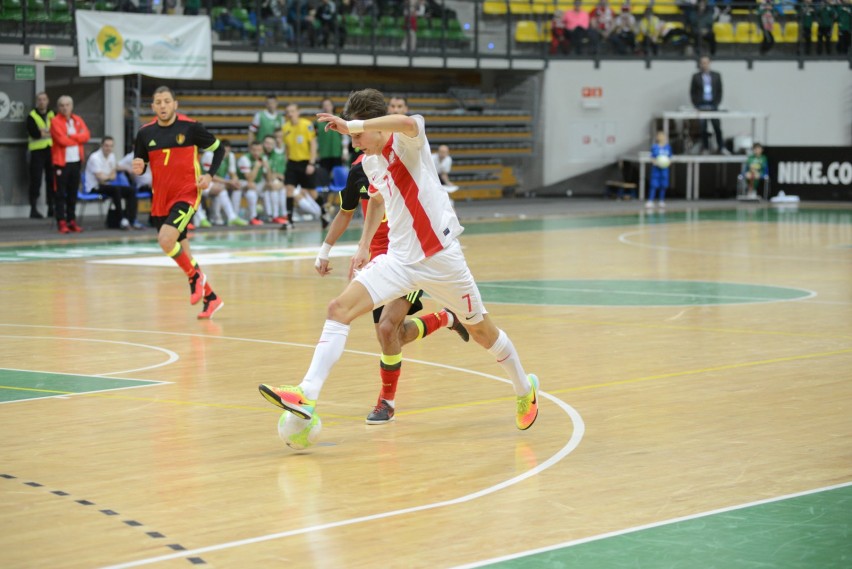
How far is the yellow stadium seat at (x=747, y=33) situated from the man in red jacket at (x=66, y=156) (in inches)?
780

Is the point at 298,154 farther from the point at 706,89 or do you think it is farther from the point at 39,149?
the point at 706,89

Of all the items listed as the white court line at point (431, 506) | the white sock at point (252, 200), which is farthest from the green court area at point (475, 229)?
the white court line at point (431, 506)

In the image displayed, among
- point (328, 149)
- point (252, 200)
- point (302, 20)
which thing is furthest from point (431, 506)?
point (302, 20)

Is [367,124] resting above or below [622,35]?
below

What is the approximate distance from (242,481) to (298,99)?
82.1ft

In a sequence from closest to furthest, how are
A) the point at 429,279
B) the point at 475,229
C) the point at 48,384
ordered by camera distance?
1. the point at 429,279
2. the point at 48,384
3. the point at 475,229

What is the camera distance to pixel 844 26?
35.5m

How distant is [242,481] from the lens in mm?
6465

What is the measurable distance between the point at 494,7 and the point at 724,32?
6.64 meters

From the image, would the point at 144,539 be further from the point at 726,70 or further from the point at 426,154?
the point at 726,70

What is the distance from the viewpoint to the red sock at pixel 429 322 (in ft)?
27.3

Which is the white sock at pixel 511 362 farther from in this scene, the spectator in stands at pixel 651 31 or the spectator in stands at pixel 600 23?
the spectator in stands at pixel 651 31

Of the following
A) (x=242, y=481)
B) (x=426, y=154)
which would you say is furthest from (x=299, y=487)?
(x=426, y=154)

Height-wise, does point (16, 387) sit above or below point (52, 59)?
below
